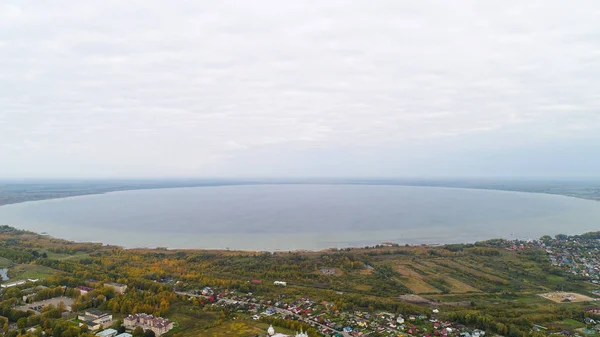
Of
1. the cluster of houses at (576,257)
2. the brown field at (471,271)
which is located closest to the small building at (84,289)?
the brown field at (471,271)

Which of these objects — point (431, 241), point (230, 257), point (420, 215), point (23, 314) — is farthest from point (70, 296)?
point (420, 215)

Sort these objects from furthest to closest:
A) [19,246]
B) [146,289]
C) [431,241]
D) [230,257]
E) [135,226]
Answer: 1. [135,226]
2. [431,241]
3. [19,246]
4. [230,257]
5. [146,289]

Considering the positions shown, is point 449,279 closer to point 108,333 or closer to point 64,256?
point 108,333

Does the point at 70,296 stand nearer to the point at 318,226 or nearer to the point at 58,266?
the point at 58,266

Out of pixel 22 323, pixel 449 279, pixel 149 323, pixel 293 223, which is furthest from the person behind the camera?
pixel 293 223

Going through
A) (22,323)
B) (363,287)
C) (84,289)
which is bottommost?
(363,287)

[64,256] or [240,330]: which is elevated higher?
[240,330]

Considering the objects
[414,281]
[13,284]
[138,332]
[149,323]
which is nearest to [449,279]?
[414,281]

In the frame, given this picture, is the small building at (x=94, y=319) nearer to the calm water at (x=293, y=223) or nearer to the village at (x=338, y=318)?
the village at (x=338, y=318)
